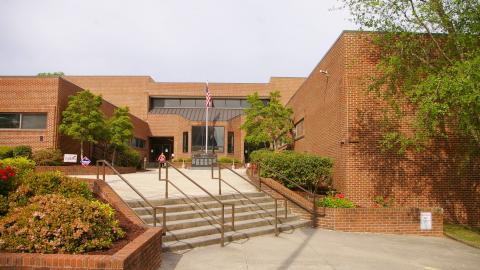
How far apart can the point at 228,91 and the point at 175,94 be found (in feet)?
21.4

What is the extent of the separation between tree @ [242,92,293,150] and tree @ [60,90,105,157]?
10.2m

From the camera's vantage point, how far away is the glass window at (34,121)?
23.4 m

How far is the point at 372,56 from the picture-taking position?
15.1 m

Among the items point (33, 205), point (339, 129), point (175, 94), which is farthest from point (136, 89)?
point (33, 205)

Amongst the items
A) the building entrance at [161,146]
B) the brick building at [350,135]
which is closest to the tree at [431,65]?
the brick building at [350,135]

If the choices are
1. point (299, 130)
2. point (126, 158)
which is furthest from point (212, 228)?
point (126, 158)

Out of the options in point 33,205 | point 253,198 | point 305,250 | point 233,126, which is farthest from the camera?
point 233,126

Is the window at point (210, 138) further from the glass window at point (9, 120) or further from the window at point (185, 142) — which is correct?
the glass window at point (9, 120)

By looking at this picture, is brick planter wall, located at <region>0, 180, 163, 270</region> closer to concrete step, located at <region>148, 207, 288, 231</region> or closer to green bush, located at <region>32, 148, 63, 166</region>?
concrete step, located at <region>148, 207, 288, 231</region>

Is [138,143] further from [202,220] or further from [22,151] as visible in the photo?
[202,220]

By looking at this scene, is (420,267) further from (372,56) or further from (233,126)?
(233,126)

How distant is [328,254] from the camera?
8781mm

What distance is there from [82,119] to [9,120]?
4.23 metres

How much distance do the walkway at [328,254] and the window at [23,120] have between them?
17465mm
